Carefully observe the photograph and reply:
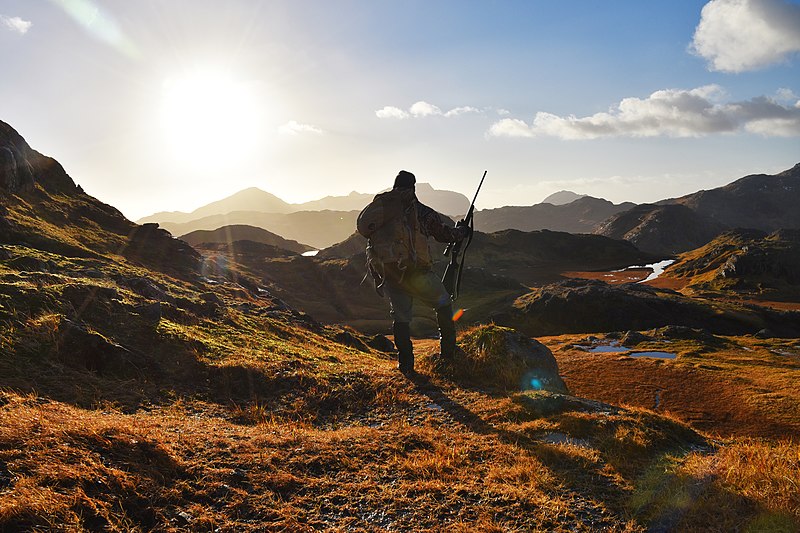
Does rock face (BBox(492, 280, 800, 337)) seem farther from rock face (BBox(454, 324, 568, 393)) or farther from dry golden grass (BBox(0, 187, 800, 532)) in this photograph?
dry golden grass (BBox(0, 187, 800, 532))

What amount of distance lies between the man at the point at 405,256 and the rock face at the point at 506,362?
0.46 m

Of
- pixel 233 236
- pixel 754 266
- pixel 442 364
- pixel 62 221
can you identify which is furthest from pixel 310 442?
pixel 233 236

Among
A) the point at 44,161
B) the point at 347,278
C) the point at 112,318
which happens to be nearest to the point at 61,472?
the point at 112,318

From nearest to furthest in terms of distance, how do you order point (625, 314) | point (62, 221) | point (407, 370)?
point (407, 370) < point (62, 221) < point (625, 314)

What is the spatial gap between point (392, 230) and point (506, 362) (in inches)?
141

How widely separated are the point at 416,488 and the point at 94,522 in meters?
2.60

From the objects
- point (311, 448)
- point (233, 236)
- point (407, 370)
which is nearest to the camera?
point (311, 448)

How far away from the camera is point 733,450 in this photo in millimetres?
4242

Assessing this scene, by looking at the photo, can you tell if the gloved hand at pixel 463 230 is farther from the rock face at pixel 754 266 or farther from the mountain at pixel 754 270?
the rock face at pixel 754 266

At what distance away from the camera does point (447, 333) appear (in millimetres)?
8484

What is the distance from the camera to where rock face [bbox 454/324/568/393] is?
768 centimetres

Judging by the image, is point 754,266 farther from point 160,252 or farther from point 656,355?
point 160,252

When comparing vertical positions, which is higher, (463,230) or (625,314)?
(463,230)

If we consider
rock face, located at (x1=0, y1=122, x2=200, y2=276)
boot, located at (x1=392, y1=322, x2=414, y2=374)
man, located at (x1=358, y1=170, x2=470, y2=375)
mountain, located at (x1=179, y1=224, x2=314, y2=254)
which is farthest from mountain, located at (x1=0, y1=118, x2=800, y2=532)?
mountain, located at (x1=179, y1=224, x2=314, y2=254)
